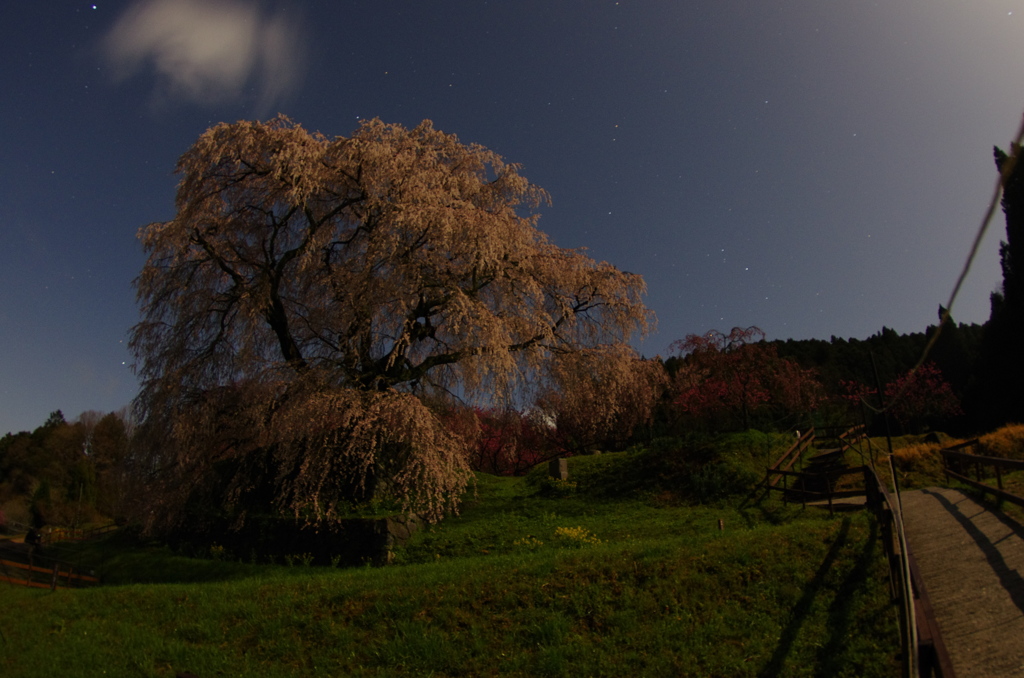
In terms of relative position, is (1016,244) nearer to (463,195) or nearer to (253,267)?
(463,195)

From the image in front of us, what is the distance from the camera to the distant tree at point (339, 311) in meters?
16.2

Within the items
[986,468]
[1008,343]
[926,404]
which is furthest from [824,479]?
[926,404]

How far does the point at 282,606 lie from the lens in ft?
34.0

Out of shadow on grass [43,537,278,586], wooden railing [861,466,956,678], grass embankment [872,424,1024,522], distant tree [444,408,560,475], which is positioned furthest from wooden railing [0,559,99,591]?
grass embankment [872,424,1024,522]

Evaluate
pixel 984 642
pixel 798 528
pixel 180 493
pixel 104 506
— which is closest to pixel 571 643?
pixel 984 642

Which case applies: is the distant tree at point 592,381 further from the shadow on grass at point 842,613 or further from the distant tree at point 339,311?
the shadow on grass at point 842,613

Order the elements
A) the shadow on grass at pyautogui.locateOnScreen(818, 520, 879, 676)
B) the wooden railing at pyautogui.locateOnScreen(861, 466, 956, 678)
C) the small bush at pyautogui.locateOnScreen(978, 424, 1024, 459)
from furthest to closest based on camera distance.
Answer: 1. the small bush at pyautogui.locateOnScreen(978, 424, 1024, 459)
2. the shadow on grass at pyautogui.locateOnScreen(818, 520, 879, 676)
3. the wooden railing at pyautogui.locateOnScreen(861, 466, 956, 678)

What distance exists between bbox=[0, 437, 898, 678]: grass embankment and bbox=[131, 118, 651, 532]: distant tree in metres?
4.22

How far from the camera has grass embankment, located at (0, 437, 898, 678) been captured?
7.66m

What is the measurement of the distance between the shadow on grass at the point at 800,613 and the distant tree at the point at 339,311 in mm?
8853

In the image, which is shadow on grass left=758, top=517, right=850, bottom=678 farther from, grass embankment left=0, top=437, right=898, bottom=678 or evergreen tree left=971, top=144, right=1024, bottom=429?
evergreen tree left=971, top=144, right=1024, bottom=429

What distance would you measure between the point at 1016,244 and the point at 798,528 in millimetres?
30874

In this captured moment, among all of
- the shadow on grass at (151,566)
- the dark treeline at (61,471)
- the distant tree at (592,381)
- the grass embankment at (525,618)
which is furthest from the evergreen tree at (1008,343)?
the dark treeline at (61,471)

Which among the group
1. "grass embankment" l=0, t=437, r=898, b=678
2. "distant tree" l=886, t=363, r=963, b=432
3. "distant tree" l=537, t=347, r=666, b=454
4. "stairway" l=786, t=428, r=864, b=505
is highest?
"distant tree" l=537, t=347, r=666, b=454
